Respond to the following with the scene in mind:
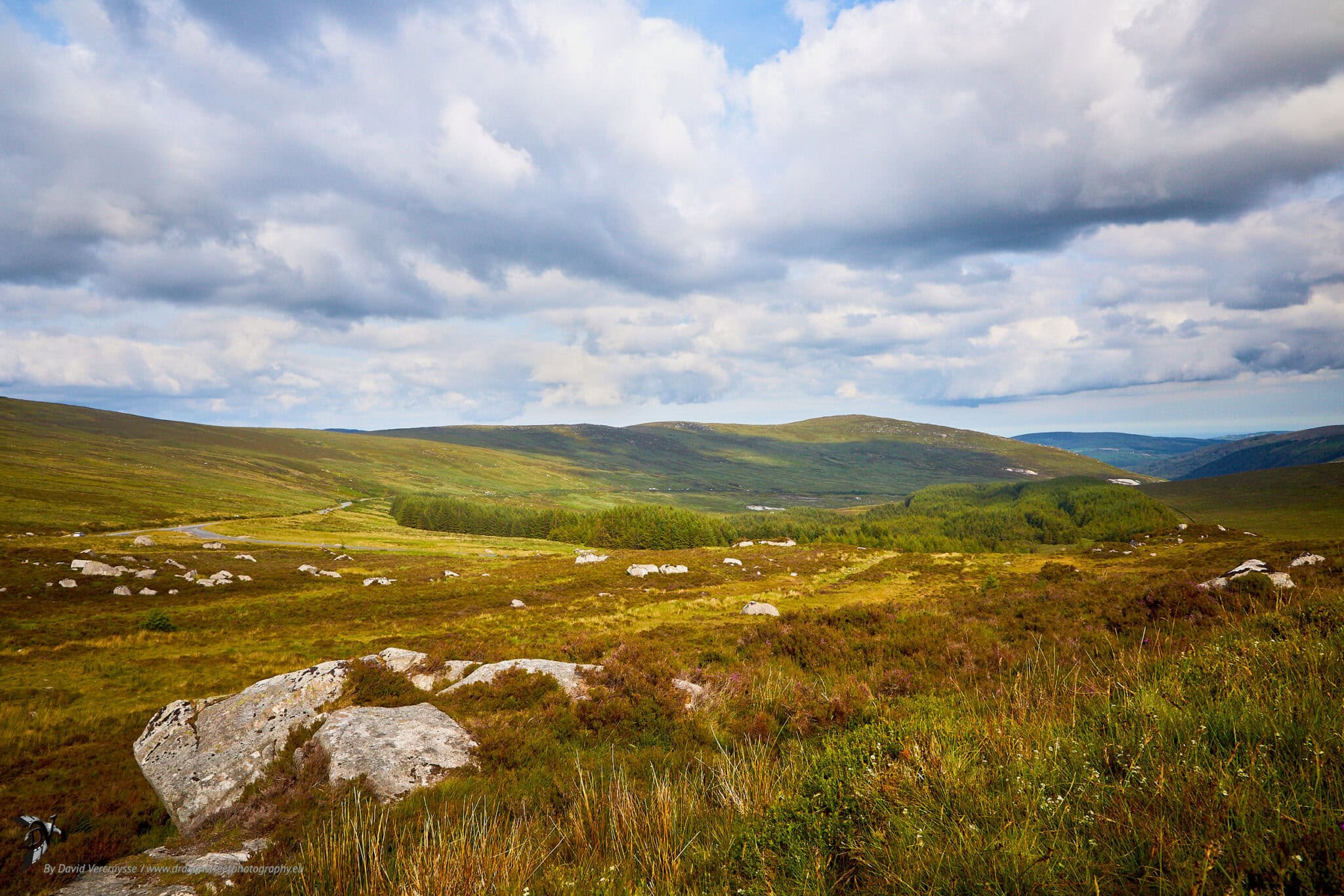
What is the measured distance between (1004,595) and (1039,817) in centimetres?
2438

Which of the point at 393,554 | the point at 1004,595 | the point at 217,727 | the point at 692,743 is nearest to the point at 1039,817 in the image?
the point at 692,743

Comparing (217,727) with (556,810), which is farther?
(217,727)

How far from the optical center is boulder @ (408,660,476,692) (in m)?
12.9

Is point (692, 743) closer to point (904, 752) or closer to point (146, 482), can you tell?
point (904, 752)

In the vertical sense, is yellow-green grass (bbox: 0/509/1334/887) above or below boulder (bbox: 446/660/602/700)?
below

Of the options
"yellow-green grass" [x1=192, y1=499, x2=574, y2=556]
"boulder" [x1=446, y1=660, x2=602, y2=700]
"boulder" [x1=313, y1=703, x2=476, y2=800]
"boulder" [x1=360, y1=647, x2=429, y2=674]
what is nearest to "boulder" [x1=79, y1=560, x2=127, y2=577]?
"yellow-green grass" [x1=192, y1=499, x2=574, y2=556]

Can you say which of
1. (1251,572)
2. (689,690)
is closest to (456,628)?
(689,690)

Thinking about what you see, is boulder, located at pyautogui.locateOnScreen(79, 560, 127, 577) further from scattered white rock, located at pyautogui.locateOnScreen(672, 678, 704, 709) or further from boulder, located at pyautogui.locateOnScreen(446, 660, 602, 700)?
scattered white rock, located at pyautogui.locateOnScreen(672, 678, 704, 709)

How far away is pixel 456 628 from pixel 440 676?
18087mm

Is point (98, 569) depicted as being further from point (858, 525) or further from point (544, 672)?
point (858, 525)

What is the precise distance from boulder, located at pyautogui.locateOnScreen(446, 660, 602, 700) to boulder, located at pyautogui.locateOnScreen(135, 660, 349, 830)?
297cm

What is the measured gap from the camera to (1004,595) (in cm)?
2406

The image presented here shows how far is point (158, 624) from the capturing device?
27.5m

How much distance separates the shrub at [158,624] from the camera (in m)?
27.3
